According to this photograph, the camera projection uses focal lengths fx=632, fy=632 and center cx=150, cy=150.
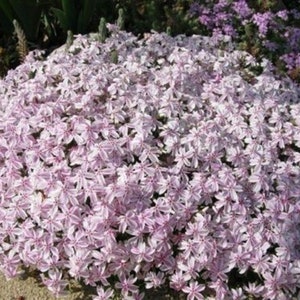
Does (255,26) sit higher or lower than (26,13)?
lower

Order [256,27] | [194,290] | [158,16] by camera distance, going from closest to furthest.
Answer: [194,290], [256,27], [158,16]

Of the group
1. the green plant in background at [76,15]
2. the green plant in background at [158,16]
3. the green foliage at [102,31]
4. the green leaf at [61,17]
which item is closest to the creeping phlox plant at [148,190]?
the green foliage at [102,31]

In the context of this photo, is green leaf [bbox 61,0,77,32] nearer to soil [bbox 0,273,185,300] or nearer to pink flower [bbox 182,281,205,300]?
soil [bbox 0,273,185,300]

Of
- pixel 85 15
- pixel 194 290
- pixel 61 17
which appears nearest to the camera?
pixel 194 290

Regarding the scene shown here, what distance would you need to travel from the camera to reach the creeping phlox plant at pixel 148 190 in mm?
2986

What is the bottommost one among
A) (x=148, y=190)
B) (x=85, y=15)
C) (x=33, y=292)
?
(x=33, y=292)

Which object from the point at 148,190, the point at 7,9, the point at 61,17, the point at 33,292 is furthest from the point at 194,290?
the point at 7,9

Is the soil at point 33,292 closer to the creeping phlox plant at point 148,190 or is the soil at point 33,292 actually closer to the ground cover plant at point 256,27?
the creeping phlox plant at point 148,190

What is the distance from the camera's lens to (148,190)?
302 cm

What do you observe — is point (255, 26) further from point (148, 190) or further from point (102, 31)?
point (148, 190)

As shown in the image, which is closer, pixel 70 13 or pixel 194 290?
pixel 194 290

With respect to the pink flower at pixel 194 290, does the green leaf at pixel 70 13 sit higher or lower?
higher

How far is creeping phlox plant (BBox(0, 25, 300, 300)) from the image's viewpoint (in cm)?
299

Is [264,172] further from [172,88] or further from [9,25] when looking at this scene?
[9,25]
